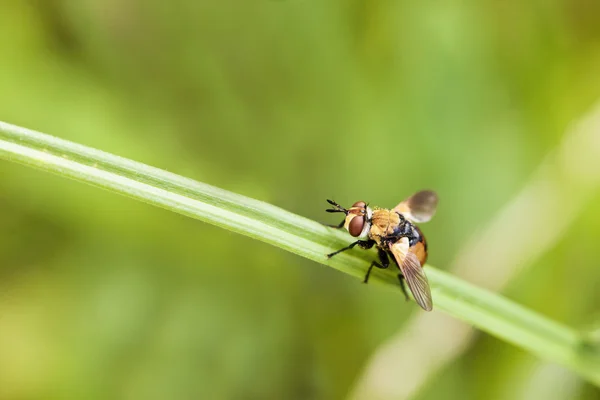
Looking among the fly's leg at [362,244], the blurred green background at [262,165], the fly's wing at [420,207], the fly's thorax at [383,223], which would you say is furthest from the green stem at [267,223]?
the blurred green background at [262,165]

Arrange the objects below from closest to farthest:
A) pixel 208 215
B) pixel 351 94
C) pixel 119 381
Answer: pixel 208 215, pixel 119 381, pixel 351 94

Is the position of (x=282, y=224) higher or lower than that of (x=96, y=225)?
higher

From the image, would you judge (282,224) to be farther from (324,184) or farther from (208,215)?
(324,184)

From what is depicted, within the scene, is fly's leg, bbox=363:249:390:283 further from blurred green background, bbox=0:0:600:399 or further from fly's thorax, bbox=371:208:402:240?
blurred green background, bbox=0:0:600:399

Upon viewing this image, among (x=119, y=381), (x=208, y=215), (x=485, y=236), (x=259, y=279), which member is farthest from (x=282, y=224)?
(x=485, y=236)

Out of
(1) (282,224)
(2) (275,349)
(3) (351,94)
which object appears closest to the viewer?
(1) (282,224)

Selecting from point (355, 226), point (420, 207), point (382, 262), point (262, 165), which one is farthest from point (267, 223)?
point (262, 165)

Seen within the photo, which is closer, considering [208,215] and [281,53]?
[208,215]

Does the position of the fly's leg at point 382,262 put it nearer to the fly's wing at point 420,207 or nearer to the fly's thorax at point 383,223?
the fly's thorax at point 383,223
